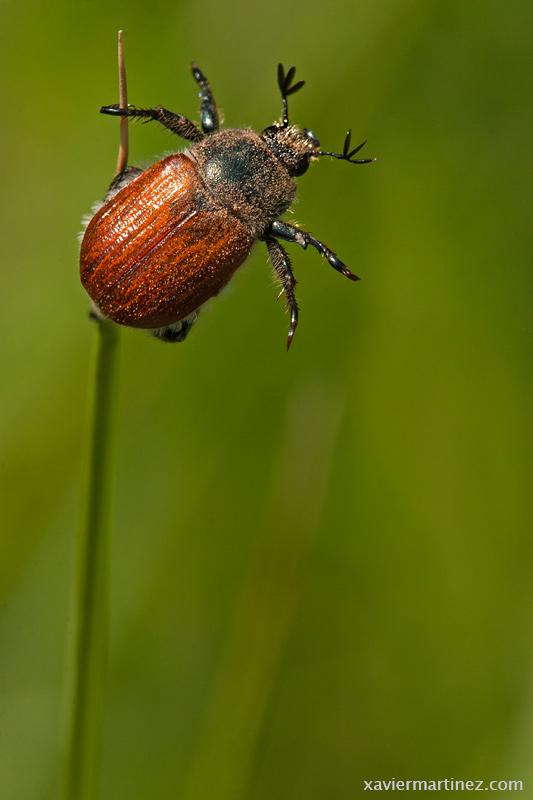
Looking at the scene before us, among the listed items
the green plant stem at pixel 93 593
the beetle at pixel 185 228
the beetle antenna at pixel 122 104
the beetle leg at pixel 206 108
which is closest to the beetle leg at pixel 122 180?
the beetle at pixel 185 228

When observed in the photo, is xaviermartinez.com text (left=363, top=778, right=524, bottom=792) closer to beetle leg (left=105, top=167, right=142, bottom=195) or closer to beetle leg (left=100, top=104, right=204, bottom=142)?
beetle leg (left=105, top=167, right=142, bottom=195)

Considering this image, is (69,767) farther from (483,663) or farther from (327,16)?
(327,16)

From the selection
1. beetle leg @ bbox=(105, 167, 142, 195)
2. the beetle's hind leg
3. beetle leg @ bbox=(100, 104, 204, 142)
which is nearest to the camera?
beetle leg @ bbox=(105, 167, 142, 195)

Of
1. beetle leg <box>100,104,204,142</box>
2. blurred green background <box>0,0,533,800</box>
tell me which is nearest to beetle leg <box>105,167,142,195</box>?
beetle leg <box>100,104,204,142</box>

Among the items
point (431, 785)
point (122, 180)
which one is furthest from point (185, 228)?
point (431, 785)

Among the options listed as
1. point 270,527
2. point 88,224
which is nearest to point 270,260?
point 88,224

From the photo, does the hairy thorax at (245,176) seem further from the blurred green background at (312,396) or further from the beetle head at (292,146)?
the blurred green background at (312,396)

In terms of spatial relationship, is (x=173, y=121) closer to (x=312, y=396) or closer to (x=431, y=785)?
(x=312, y=396)

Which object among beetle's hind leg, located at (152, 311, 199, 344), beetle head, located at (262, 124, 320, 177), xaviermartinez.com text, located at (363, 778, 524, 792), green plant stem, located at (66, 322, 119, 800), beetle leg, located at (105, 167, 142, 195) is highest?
beetle head, located at (262, 124, 320, 177)
